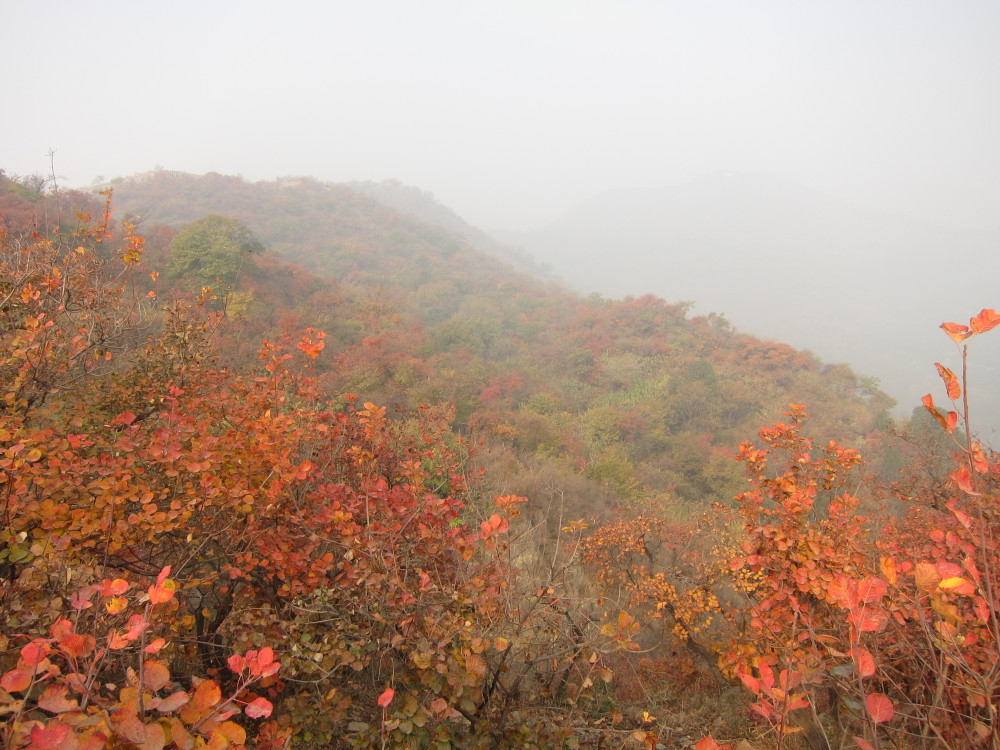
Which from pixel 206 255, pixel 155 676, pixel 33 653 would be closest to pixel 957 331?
pixel 155 676

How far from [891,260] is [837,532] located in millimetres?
105879

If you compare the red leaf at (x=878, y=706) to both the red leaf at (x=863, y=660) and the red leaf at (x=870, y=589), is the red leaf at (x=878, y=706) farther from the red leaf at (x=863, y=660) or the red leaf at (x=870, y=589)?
the red leaf at (x=870, y=589)

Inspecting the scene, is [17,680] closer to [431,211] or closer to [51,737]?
[51,737]

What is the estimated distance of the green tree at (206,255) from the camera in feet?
58.5

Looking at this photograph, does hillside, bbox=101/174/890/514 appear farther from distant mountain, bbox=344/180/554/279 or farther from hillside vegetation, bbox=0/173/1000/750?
distant mountain, bbox=344/180/554/279

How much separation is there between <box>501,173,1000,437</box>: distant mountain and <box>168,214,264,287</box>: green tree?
166 ft

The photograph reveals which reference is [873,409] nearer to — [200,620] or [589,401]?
[589,401]

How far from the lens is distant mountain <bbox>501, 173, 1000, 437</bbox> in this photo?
2303 inches

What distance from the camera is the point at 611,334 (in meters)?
28.5

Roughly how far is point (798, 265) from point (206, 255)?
88.4 metres

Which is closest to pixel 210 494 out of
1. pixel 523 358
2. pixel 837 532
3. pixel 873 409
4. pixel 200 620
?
pixel 200 620

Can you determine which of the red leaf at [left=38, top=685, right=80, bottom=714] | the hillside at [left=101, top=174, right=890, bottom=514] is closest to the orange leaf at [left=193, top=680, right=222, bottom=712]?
the red leaf at [left=38, top=685, right=80, bottom=714]

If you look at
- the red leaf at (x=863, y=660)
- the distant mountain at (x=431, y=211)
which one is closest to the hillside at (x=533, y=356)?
the red leaf at (x=863, y=660)

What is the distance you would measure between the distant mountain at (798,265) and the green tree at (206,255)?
50.7m
